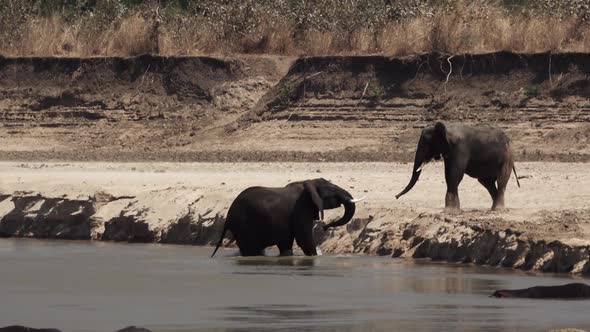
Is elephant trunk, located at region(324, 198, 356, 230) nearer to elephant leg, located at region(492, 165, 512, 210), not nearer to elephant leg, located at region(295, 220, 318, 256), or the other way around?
elephant leg, located at region(295, 220, 318, 256)

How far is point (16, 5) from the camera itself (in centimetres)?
4556

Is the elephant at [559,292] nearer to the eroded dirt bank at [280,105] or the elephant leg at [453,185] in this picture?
the elephant leg at [453,185]

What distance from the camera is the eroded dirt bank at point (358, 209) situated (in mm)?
19719

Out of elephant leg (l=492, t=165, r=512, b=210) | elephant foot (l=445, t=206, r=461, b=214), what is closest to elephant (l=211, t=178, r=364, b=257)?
elephant foot (l=445, t=206, r=461, b=214)

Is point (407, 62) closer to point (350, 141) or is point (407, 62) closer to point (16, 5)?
point (350, 141)

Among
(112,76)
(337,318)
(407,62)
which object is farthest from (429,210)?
(112,76)

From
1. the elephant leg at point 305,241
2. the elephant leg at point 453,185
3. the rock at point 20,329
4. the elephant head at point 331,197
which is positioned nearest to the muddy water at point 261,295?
the elephant leg at point 305,241

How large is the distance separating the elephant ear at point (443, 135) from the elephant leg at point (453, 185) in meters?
0.21

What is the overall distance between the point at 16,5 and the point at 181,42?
5.48 m

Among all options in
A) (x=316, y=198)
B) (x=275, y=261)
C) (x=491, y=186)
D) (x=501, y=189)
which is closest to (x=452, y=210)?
(x=501, y=189)

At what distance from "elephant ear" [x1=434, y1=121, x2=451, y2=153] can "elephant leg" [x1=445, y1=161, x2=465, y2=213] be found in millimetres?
211

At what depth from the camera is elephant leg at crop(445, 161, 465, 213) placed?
22.3 metres

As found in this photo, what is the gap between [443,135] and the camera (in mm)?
22641

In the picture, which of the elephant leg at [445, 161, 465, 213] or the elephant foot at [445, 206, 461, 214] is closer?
A: the elephant foot at [445, 206, 461, 214]
